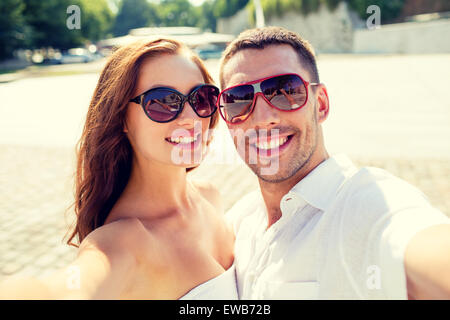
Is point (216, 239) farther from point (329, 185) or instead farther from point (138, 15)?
point (138, 15)

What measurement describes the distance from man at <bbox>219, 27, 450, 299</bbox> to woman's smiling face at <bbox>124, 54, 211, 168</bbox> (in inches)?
8.8

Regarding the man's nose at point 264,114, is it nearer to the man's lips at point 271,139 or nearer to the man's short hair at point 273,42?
the man's lips at point 271,139

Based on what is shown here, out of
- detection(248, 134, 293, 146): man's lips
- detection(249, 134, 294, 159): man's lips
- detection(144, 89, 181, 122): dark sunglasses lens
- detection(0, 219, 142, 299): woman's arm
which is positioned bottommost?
detection(0, 219, 142, 299): woman's arm

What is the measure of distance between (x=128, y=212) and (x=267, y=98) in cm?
104

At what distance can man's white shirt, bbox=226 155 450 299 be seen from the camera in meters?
1.49

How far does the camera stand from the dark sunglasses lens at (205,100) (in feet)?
7.56

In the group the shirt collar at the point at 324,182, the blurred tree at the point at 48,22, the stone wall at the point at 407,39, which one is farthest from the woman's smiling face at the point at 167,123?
the blurred tree at the point at 48,22

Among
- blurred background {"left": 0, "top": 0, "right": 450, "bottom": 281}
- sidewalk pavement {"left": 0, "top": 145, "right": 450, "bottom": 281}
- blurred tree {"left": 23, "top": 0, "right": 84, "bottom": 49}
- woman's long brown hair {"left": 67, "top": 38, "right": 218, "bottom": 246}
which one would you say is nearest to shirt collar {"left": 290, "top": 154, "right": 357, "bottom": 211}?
woman's long brown hair {"left": 67, "top": 38, "right": 218, "bottom": 246}

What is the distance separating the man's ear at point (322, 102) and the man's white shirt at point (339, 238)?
→ 0.35 meters

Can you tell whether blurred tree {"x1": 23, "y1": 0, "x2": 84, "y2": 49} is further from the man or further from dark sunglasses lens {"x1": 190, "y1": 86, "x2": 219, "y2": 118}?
the man

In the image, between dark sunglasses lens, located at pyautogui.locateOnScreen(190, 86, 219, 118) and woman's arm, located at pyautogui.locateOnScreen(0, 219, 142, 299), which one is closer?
woman's arm, located at pyautogui.locateOnScreen(0, 219, 142, 299)

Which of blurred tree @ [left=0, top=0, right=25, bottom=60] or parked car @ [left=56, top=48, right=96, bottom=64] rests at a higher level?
blurred tree @ [left=0, top=0, right=25, bottom=60]

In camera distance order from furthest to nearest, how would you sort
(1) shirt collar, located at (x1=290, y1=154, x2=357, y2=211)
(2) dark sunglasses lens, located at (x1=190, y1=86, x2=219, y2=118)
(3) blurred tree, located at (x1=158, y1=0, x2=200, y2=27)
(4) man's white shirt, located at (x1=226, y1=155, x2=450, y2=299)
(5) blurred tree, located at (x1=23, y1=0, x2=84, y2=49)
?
(3) blurred tree, located at (x1=158, y1=0, x2=200, y2=27)
(5) blurred tree, located at (x1=23, y1=0, x2=84, y2=49)
(2) dark sunglasses lens, located at (x1=190, y1=86, x2=219, y2=118)
(1) shirt collar, located at (x1=290, y1=154, x2=357, y2=211)
(4) man's white shirt, located at (x1=226, y1=155, x2=450, y2=299)
